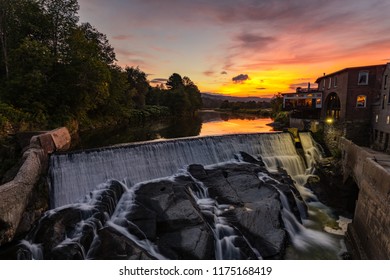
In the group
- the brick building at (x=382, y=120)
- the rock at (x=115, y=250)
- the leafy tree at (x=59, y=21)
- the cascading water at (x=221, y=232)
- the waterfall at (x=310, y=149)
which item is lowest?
the cascading water at (x=221, y=232)

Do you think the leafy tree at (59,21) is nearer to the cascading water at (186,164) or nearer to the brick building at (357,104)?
the cascading water at (186,164)

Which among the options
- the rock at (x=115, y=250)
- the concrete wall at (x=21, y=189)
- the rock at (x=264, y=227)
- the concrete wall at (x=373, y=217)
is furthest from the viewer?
the rock at (x=264, y=227)

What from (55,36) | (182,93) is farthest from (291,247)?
(182,93)

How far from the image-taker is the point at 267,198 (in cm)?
1330

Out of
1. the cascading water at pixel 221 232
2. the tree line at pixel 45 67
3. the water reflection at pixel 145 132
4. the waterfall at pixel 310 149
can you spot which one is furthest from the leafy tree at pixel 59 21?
the waterfall at pixel 310 149

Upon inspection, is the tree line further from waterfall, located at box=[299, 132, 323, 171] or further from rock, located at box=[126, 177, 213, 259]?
waterfall, located at box=[299, 132, 323, 171]

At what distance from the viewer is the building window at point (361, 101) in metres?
24.1

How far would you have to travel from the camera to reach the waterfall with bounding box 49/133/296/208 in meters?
13.1

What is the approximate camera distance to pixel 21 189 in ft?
33.1

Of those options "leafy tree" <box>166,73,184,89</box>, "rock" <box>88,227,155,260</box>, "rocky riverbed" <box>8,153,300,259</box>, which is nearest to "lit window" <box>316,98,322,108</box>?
"rocky riverbed" <box>8,153,300,259</box>

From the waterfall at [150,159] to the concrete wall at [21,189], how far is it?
0.92 meters

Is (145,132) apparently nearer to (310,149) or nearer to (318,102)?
(310,149)
